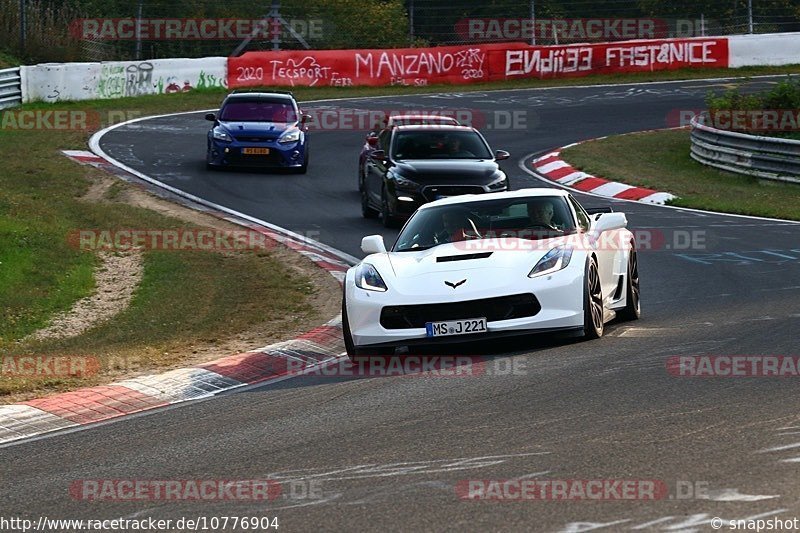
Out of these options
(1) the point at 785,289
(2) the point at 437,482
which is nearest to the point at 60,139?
(1) the point at 785,289

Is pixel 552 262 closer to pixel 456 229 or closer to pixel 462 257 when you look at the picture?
pixel 462 257

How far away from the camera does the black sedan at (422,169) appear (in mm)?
19250

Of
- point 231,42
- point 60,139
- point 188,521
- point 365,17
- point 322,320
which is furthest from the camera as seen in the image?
point 365,17

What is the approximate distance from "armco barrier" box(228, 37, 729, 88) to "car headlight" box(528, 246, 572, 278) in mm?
29850

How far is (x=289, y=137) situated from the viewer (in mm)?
25969

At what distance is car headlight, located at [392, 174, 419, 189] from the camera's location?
19.3m

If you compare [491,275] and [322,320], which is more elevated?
[491,275]

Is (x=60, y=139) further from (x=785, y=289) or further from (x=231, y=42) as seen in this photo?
(x=785, y=289)

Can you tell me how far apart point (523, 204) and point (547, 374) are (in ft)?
9.09

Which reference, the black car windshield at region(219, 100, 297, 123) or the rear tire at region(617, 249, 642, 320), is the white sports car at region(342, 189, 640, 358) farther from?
the black car windshield at region(219, 100, 297, 123)

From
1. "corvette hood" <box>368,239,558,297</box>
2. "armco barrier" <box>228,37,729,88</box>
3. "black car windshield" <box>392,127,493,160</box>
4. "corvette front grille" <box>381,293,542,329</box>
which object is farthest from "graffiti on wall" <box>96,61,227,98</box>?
"corvette front grille" <box>381,293,542,329</box>

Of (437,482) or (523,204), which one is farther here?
(523,204)

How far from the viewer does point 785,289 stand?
13266 mm

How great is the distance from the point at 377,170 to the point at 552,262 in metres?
10.2
